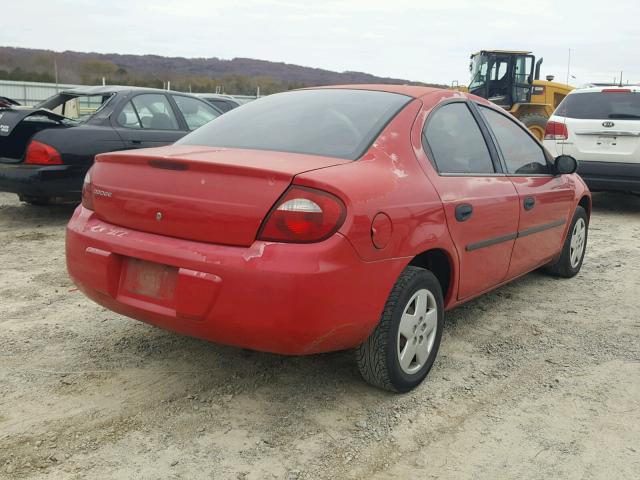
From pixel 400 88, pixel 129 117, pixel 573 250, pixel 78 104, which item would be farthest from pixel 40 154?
pixel 573 250

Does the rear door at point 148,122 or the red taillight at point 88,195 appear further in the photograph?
the rear door at point 148,122

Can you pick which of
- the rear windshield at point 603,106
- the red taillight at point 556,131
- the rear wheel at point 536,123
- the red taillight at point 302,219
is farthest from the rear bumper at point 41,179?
the rear wheel at point 536,123

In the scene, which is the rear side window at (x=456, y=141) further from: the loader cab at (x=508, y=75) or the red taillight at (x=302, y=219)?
the loader cab at (x=508, y=75)

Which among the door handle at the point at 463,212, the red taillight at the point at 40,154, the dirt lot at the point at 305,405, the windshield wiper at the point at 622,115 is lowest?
the dirt lot at the point at 305,405

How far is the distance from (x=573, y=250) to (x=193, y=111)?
476 cm

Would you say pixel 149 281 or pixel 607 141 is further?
pixel 607 141

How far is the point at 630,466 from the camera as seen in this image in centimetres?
248

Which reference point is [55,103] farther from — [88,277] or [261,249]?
[261,249]

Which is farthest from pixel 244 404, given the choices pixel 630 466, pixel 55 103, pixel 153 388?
pixel 55 103

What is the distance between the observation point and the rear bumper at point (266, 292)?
2412mm

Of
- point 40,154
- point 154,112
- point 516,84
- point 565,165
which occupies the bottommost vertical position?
point 40,154

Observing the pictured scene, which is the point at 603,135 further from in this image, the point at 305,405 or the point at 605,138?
the point at 305,405

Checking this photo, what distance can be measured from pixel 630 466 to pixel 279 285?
62.2 inches

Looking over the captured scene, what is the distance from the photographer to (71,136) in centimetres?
634
